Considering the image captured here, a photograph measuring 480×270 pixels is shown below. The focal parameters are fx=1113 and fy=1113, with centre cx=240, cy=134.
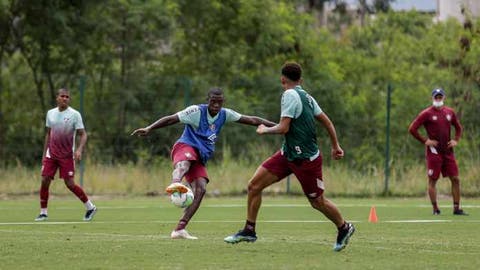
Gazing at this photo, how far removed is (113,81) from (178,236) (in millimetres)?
19270

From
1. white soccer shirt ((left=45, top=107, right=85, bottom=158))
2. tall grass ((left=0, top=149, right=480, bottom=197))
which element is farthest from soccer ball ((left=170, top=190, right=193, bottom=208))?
tall grass ((left=0, top=149, right=480, bottom=197))

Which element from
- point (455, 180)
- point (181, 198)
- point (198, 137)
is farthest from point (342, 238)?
point (455, 180)

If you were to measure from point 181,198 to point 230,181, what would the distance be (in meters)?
15.0

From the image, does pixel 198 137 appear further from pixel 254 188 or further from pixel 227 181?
pixel 227 181

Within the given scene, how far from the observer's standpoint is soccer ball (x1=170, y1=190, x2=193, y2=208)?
13617mm

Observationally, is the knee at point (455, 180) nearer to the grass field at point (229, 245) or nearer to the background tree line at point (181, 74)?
the grass field at point (229, 245)

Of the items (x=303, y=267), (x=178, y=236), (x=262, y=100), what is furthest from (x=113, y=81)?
(x=303, y=267)

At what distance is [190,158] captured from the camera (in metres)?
14.8

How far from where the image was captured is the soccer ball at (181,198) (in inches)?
536

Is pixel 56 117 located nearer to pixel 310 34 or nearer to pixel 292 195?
pixel 292 195

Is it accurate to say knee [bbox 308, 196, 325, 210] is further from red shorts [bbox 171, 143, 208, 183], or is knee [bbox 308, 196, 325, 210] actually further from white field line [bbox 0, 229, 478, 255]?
red shorts [bbox 171, 143, 208, 183]

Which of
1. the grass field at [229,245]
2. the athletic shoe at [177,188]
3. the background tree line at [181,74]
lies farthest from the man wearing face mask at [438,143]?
the background tree line at [181,74]

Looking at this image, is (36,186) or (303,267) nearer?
(303,267)

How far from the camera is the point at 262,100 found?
3244 centimetres
